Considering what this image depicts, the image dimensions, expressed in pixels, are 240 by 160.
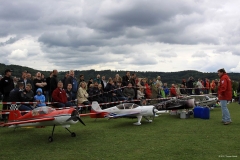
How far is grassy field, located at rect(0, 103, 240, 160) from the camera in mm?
6273

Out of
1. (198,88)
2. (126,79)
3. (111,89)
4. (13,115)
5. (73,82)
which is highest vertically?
(126,79)

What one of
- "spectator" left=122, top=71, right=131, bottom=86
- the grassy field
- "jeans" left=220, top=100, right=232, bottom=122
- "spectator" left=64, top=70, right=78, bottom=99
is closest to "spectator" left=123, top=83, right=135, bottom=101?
"spectator" left=122, top=71, right=131, bottom=86

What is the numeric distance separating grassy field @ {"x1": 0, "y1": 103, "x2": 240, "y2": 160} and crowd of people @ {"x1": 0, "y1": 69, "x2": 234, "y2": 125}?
1922 mm

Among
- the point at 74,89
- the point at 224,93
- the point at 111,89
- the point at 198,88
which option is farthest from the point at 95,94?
the point at 198,88

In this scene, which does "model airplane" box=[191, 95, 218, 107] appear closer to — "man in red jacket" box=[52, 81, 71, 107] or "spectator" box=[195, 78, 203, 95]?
"spectator" box=[195, 78, 203, 95]

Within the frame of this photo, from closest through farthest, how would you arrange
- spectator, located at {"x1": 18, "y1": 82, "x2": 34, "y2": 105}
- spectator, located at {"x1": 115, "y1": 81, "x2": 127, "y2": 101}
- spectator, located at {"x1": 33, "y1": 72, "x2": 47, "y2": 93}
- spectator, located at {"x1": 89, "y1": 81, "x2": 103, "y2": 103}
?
spectator, located at {"x1": 18, "y1": 82, "x2": 34, "y2": 105} < spectator, located at {"x1": 33, "y1": 72, "x2": 47, "y2": 93} < spectator, located at {"x1": 89, "y1": 81, "x2": 103, "y2": 103} < spectator, located at {"x1": 115, "y1": 81, "x2": 127, "y2": 101}

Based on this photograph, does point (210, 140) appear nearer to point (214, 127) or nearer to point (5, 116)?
point (214, 127)

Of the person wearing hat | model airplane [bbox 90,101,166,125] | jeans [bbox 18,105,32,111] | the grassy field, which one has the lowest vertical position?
the grassy field

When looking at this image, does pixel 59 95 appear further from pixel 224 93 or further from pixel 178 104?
pixel 224 93

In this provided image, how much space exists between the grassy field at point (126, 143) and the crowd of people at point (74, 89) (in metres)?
1.92

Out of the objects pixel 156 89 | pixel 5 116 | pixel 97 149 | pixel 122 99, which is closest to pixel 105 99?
pixel 122 99

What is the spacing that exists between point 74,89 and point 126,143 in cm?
780

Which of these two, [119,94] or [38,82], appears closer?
[38,82]

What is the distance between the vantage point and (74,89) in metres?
14.6
